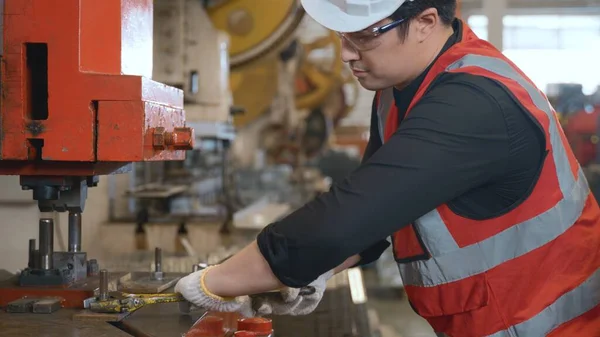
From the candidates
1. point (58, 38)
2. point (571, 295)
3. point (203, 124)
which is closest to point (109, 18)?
point (58, 38)

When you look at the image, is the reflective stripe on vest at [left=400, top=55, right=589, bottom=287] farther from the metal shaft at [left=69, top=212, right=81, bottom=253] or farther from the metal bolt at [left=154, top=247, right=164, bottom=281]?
the metal shaft at [left=69, top=212, right=81, bottom=253]

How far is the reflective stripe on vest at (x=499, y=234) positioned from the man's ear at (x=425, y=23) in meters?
0.09

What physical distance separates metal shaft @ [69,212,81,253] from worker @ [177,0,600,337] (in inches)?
14.7

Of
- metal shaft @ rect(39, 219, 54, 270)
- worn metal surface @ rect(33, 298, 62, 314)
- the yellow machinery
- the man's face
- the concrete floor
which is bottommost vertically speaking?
the concrete floor

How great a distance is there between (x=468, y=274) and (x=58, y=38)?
2.80 feet

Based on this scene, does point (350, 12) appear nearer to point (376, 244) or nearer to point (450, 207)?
point (450, 207)

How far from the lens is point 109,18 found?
1438 millimetres

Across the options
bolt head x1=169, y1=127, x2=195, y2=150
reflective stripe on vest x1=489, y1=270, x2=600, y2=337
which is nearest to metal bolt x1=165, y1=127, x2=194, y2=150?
bolt head x1=169, y1=127, x2=195, y2=150

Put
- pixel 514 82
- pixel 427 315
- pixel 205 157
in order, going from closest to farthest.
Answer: pixel 514 82 < pixel 427 315 < pixel 205 157

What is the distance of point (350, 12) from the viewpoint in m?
1.44

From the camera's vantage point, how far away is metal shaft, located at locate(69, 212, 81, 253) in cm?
167

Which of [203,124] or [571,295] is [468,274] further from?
[203,124]

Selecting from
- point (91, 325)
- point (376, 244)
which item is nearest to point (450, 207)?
point (376, 244)

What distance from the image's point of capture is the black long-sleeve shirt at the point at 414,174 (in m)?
1.25
